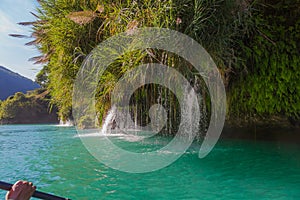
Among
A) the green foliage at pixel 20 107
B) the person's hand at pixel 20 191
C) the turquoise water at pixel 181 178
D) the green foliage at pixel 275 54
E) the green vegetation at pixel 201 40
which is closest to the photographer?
the person's hand at pixel 20 191

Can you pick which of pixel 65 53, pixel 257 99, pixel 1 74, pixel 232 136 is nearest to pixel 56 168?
pixel 65 53

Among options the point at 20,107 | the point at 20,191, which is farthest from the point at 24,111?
the point at 20,191

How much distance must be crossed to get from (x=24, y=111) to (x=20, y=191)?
4208 cm

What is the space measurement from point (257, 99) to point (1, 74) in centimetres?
12029

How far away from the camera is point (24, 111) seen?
129ft

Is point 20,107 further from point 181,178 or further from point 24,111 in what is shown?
point 181,178

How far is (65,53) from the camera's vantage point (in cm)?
641

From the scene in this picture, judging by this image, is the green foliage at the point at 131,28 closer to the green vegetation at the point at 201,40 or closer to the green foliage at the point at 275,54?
the green vegetation at the point at 201,40

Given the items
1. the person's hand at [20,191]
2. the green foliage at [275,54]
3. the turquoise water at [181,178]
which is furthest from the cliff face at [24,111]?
the person's hand at [20,191]

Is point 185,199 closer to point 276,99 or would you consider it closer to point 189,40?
point 189,40

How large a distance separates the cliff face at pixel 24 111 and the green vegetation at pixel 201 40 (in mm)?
33357

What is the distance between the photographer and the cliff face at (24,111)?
38.3m

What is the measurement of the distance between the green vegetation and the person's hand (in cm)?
344

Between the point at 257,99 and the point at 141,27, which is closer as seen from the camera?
the point at 141,27
